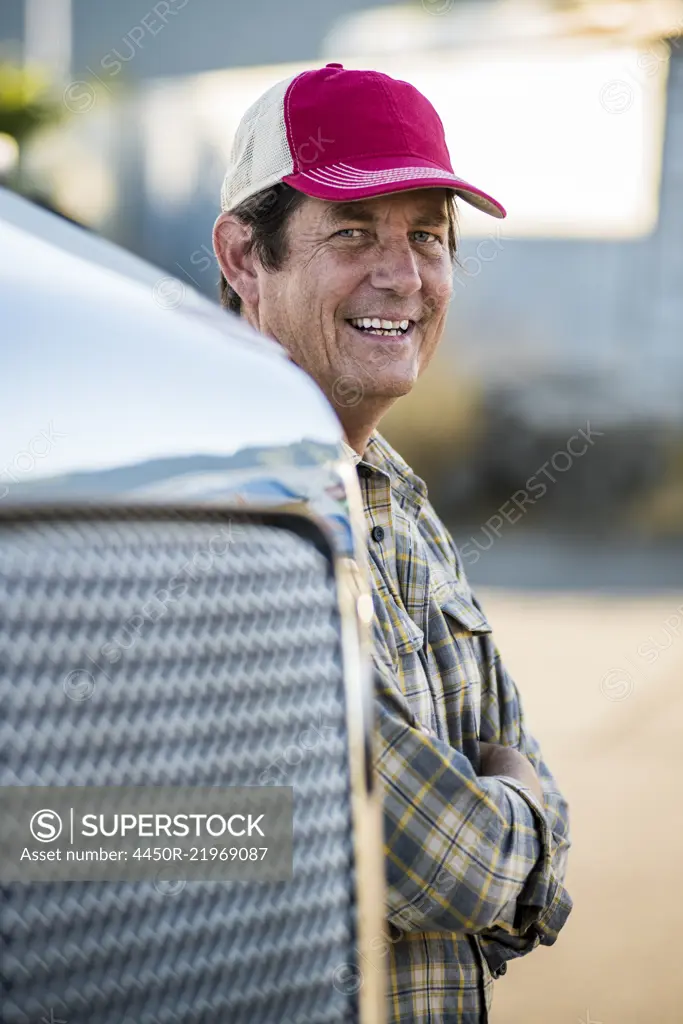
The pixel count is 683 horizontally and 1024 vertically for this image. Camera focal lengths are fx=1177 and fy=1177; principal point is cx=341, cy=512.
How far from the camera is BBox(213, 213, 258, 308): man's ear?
75.1 inches

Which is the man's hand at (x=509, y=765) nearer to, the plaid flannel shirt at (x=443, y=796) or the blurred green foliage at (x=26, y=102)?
the plaid flannel shirt at (x=443, y=796)

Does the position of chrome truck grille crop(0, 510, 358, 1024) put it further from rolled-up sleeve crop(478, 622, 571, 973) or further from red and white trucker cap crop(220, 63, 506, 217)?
red and white trucker cap crop(220, 63, 506, 217)

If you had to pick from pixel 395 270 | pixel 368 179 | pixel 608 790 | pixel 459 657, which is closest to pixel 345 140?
pixel 368 179

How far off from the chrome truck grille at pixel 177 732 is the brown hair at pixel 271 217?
97 cm

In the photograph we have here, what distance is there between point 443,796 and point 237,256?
3.10 feet

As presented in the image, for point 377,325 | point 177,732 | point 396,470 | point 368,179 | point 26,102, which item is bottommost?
point 177,732

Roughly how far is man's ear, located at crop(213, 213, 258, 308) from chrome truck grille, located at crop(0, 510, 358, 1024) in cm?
104

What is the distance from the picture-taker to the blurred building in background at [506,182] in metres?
9.90

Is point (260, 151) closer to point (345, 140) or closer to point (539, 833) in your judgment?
point (345, 140)

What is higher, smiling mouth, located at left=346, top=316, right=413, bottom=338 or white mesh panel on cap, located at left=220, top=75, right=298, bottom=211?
white mesh panel on cap, located at left=220, top=75, right=298, bottom=211

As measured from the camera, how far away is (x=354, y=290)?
1.80 metres

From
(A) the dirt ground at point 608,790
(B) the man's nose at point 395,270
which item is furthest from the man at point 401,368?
(A) the dirt ground at point 608,790

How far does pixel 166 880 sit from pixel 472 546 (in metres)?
8.94

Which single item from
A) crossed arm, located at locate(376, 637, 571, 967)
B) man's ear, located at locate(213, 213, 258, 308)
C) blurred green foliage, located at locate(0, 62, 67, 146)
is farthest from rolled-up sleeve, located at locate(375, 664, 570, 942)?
blurred green foliage, located at locate(0, 62, 67, 146)
